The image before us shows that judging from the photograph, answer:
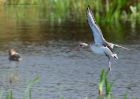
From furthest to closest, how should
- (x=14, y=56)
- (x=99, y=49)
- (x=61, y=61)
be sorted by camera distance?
(x=61, y=61) → (x=14, y=56) → (x=99, y=49)

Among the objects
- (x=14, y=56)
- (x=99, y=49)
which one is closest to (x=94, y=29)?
(x=99, y=49)

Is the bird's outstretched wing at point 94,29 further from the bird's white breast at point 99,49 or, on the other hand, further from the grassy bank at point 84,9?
the grassy bank at point 84,9

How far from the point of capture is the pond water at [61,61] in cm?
1384

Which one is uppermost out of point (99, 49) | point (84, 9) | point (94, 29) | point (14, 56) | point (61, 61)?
point (94, 29)

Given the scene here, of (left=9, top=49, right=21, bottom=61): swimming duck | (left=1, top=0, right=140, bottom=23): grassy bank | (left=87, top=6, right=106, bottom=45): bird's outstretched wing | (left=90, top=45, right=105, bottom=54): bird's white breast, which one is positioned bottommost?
(left=1, top=0, right=140, bottom=23): grassy bank

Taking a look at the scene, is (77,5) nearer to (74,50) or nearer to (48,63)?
(74,50)

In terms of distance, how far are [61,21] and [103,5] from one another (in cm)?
489

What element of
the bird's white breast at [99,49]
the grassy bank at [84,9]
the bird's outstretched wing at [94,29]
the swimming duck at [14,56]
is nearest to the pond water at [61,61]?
the swimming duck at [14,56]

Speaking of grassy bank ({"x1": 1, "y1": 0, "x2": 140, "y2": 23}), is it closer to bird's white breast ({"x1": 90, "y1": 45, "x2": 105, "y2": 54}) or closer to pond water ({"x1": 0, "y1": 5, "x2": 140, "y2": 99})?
pond water ({"x1": 0, "y1": 5, "x2": 140, "y2": 99})

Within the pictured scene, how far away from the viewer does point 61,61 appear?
55.7ft

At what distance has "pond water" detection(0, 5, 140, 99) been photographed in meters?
13.8

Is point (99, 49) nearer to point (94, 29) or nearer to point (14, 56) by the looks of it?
point (94, 29)

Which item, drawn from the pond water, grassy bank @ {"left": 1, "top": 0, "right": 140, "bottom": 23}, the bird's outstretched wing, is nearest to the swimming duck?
the pond water

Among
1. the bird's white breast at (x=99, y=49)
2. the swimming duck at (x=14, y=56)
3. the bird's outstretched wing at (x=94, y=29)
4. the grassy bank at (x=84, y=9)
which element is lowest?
the grassy bank at (x=84, y=9)
